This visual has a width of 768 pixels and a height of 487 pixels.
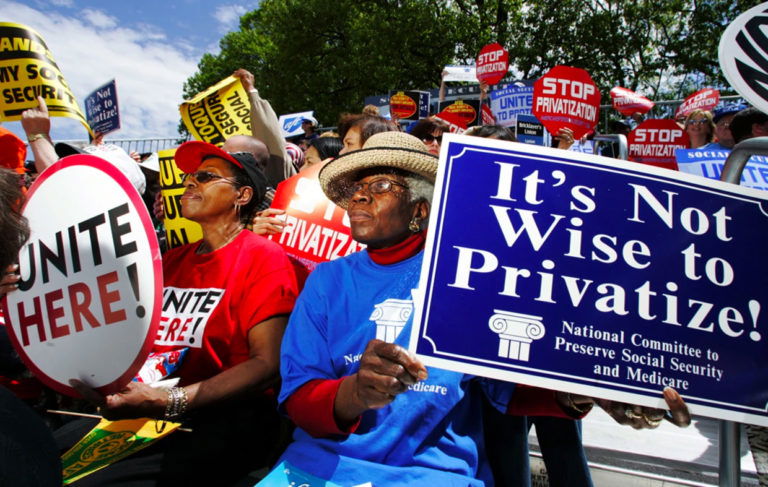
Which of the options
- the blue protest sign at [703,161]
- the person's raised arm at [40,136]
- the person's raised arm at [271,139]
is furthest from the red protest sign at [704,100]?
the person's raised arm at [40,136]

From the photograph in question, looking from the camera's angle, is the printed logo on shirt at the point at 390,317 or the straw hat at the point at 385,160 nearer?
the printed logo on shirt at the point at 390,317

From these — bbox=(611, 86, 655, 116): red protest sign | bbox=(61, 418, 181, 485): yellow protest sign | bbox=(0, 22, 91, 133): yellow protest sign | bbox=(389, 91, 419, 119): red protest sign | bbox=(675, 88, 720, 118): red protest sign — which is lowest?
bbox=(61, 418, 181, 485): yellow protest sign

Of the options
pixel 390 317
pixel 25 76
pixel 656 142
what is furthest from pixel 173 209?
pixel 656 142

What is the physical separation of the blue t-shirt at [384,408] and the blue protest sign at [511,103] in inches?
225

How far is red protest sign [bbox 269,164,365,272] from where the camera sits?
2615 millimetres

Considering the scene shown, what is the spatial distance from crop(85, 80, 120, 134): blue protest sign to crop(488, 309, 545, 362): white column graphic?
6135 millimetres

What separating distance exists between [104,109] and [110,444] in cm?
561

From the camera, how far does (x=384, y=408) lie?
155cm

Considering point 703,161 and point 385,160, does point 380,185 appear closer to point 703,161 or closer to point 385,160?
point 385,160

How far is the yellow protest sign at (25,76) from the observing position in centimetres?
366

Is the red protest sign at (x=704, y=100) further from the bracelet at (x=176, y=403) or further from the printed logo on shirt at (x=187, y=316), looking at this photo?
the bracelet at (x=176, y=403)

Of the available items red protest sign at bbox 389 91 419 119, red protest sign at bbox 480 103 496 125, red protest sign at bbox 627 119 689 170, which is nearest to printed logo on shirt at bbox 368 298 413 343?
red protest sign at bbox 627 119 689 170

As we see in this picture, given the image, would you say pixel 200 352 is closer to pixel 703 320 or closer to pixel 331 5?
pixel 703 320

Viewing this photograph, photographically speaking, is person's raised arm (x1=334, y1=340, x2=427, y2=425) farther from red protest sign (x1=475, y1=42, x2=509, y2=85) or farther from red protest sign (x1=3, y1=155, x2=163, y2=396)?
red protest sign (x1=475, y1=42, x2=509, y2=85)
